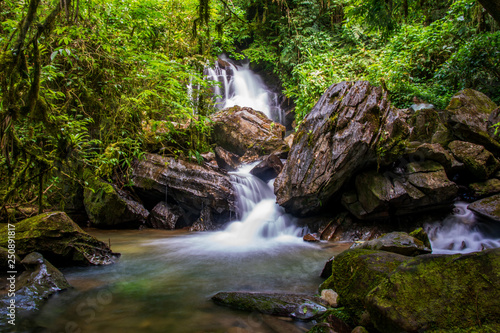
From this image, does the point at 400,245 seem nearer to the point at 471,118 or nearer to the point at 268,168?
the point at 471,118

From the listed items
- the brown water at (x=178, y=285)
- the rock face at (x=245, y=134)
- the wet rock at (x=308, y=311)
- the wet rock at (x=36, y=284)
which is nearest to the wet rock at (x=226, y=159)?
the rock face at (x=245, y=134)

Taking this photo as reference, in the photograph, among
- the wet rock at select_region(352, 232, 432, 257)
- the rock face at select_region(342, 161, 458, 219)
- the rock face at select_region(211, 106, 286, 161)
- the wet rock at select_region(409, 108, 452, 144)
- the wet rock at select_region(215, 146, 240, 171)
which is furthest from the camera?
the rock face at select_region(211, 106, 286, 161)

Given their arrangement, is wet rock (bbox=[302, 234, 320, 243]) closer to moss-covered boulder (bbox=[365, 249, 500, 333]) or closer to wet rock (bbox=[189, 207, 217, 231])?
wet rock (bbox=[189, 207, 217, 231])

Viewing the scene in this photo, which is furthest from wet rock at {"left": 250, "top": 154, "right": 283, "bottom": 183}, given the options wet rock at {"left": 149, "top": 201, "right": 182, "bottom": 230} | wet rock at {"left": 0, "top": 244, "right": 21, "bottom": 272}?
wet rock at {"left": 0, "top": 244, "right": 21, "bottom": 272}

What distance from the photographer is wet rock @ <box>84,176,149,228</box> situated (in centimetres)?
793

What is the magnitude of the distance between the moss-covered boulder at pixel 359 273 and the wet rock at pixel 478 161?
5.63 m

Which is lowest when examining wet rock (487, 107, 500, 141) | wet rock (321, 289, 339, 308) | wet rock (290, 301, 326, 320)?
wet rock (290, 301, 326, 320)

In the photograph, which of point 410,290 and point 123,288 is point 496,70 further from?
point 123,288

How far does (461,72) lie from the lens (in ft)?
29.9

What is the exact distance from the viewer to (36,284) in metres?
3.28

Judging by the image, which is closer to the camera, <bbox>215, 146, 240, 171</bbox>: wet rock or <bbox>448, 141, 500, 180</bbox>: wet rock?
<bbox>448, 141, 500, 180</bbox>: wet rock

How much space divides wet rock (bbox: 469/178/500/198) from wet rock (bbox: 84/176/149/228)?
948cm

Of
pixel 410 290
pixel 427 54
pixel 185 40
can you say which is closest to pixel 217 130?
pixel 185 40

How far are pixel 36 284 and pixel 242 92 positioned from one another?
14.5m
